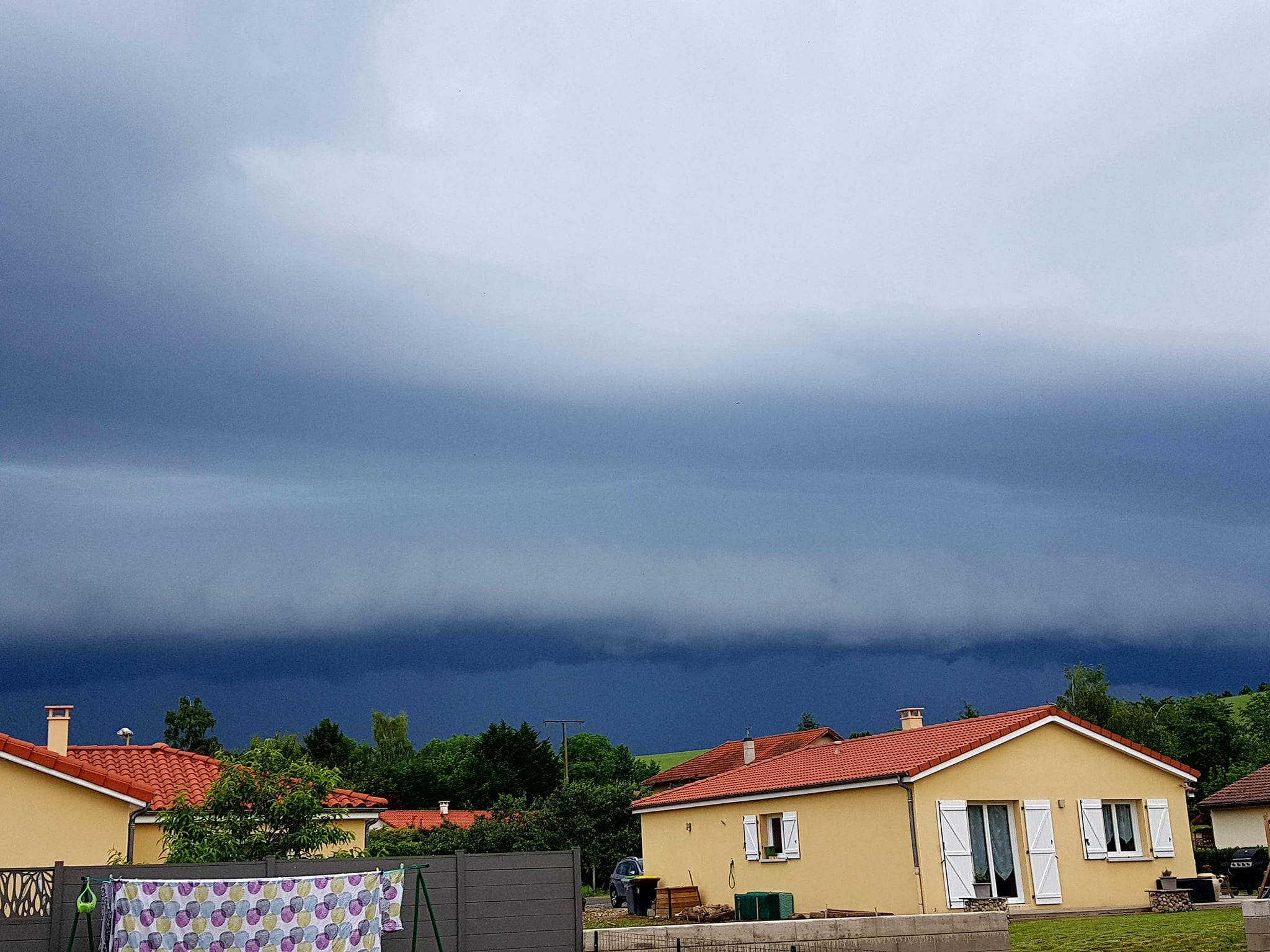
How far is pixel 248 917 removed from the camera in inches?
436

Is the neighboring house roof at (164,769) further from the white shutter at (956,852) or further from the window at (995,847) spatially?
the window at (995,847)

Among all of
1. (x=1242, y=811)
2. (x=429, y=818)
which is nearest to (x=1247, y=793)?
(x=1242, y=811)

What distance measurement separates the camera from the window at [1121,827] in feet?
84.9

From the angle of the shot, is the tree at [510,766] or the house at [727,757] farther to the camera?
the tree at [510,766]

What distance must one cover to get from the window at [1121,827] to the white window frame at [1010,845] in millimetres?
2312

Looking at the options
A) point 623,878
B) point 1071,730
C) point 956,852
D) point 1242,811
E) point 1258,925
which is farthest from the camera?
point 1242,811

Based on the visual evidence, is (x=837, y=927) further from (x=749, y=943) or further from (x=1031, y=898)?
(x=1031, y=898)

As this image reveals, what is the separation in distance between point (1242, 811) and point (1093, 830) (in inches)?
728

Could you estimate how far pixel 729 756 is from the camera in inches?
2783

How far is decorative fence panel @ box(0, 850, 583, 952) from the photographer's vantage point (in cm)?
1130

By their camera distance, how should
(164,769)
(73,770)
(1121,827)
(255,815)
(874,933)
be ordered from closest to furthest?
(874,933), (255,815), (73,770), (164,769), (1121,827)

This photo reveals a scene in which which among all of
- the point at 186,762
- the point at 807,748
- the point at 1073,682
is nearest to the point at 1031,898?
the point at 807,748

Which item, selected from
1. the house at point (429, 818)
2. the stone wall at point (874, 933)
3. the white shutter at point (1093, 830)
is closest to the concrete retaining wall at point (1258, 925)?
the stone wall at point (874, 933)

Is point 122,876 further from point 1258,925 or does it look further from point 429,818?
point 429,818
